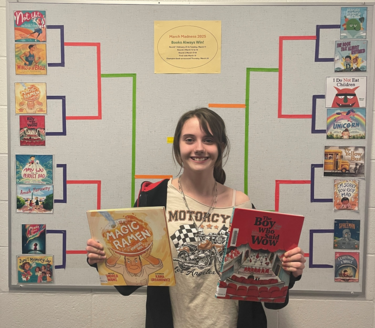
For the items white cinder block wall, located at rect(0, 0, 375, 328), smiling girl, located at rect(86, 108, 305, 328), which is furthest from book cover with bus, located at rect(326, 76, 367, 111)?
smiling girl, located at rect(86, 108, 305, 328)

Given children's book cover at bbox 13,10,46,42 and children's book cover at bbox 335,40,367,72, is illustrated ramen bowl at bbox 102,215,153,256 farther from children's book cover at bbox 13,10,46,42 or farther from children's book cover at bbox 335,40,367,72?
children's book cover at bbox 335,40,367,72

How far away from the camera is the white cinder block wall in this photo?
136 centimetres

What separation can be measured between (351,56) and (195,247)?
3.47 feet

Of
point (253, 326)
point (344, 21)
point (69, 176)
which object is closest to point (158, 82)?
point (69, 176)

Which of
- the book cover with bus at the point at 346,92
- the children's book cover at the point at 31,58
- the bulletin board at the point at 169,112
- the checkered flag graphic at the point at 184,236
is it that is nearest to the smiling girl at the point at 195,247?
the checkered flag graphic at the point at 184,236

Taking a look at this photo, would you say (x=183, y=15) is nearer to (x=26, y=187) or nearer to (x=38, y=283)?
(x=26, y=187)

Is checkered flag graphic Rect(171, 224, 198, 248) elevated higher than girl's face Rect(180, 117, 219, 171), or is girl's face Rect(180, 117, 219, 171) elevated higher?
girl's face Rect(180, 117, 219, 171)

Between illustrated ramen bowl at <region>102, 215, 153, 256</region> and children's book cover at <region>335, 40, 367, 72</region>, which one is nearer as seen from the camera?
illustrated ramen bowl at <region>102, 215, 153, 256</region>

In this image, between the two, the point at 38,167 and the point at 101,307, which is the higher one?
the point at 38,167

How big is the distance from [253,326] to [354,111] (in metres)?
0.98

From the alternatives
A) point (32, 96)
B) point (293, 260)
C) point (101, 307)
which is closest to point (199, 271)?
point (293, 260)

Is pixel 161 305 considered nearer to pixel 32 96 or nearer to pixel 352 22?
pixel 32 96

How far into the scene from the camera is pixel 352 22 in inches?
51.0

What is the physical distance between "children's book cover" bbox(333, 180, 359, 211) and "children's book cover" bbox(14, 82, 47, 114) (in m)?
1.35
